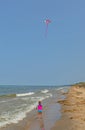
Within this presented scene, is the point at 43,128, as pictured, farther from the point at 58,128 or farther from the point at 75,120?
the point at 75,120

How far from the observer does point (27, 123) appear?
2347cm

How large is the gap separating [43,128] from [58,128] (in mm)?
1001

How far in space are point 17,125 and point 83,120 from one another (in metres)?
4.44

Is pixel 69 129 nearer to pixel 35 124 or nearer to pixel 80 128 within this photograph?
pixel 80 128

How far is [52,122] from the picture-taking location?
22.7 m

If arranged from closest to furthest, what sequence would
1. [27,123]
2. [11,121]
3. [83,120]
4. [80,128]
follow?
[80,128], [83,120], [27,123], [11,121]

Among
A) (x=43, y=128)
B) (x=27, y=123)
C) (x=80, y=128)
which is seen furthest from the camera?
(x=27, y=123)

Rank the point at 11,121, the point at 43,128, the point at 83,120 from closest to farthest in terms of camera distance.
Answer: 1. the point at 43,128
2. the point at 83,120
3. the point at 11,121

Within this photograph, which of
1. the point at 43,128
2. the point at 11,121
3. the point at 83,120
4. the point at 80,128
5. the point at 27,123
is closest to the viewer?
the point at 80,128

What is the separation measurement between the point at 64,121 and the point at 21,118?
5088 millimetres

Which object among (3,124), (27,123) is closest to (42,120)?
(27,123)

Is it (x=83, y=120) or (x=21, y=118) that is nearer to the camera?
(x=83, y=120)

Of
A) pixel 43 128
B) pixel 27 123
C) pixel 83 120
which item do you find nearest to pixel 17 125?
pixel 27 123

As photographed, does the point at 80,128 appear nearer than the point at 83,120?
Yes
